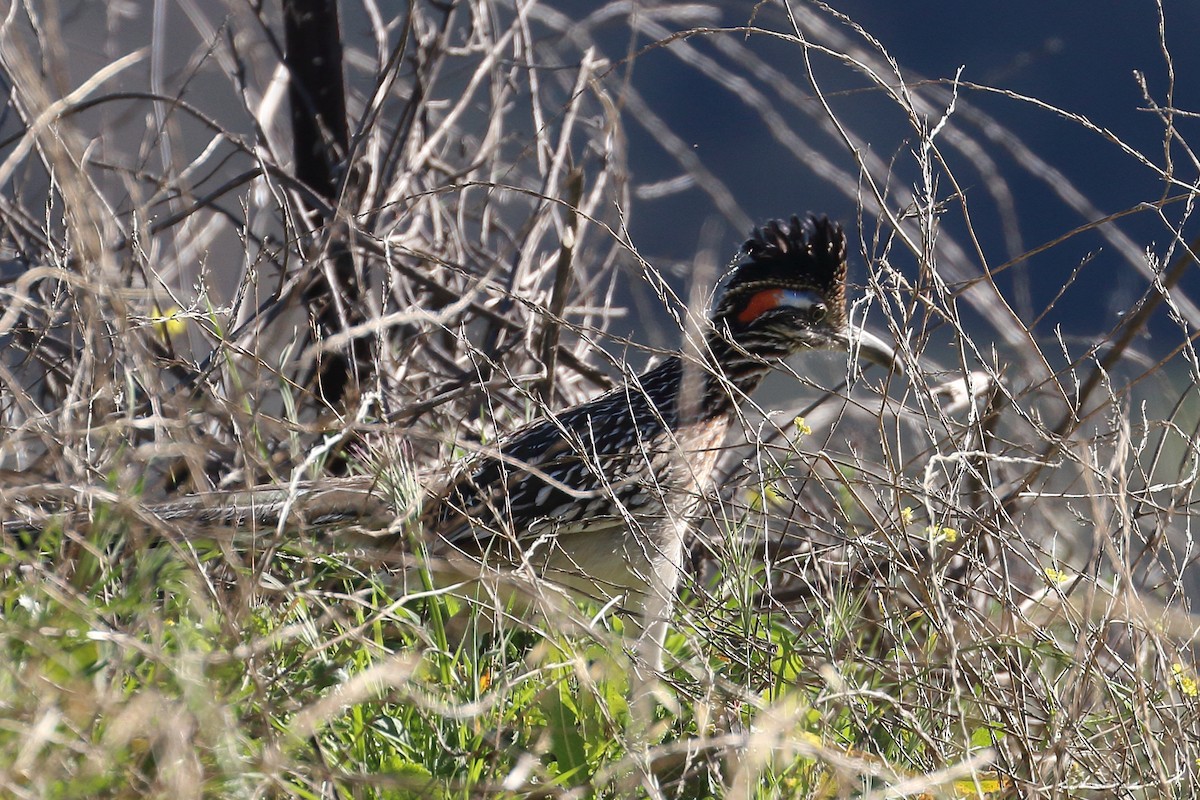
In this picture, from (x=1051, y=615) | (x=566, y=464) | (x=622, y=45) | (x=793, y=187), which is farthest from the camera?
(x=793, y=187)

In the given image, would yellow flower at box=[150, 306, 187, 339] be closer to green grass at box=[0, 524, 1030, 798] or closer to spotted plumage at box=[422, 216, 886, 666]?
green grass at box=[0, 524, 1030, 798]

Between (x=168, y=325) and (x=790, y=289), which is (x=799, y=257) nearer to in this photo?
(x=790, y=289)

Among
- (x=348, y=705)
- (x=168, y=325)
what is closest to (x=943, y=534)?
(x=348, y=705)

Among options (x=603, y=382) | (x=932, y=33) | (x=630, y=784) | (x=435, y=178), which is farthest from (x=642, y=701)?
(x=932, y=33)

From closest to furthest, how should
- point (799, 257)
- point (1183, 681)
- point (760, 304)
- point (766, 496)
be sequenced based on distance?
point (1183, 681) < point (766, 496) < point (799, 257) < point (760, 304)

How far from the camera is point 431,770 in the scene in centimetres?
285

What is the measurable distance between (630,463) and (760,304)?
38.9 inches

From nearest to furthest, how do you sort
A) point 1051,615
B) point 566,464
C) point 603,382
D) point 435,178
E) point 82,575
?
point 82,575, point 1051,615, point 566,464, point 603,382, point 435,178

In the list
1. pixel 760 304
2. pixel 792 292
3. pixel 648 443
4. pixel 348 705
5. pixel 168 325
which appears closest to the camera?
pixel 348 705

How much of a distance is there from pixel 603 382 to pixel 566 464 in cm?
101

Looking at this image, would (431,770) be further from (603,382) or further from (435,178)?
(435,178)

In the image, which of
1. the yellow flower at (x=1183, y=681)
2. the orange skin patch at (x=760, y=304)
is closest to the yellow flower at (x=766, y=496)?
the yellow flower at (x=1183, y=681)

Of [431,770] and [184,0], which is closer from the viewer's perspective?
[431,770]

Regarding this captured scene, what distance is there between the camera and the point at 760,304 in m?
5.02
